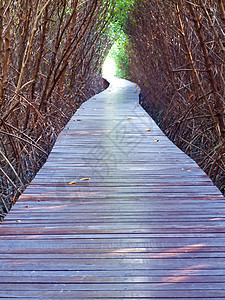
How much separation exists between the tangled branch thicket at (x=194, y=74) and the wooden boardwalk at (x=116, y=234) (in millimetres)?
986

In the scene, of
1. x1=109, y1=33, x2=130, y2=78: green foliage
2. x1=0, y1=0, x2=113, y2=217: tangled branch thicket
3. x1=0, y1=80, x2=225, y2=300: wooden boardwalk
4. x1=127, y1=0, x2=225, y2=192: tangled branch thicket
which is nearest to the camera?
x1=0, y1=80, x2=225, y2=300: wooden boardwalk

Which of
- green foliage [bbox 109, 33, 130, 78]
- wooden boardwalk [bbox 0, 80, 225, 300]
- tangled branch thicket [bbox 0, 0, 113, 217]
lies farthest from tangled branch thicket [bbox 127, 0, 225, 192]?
green foliage [bbox 109, 33, 130, 78]

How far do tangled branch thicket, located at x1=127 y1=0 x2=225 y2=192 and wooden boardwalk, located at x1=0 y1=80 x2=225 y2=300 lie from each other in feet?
3.24

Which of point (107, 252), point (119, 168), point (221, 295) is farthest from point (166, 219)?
point (119, 168)

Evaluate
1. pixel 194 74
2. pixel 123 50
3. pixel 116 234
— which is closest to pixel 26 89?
pixel 194 74

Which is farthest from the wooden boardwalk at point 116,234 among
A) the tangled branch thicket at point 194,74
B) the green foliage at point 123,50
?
the green foliage at point 123,50

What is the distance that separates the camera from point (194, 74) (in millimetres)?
4176

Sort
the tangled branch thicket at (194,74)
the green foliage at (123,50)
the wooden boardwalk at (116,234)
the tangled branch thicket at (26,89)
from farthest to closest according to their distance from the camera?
the green foliage at (123,50) → the tangled branch thicket at (194,74) → the tangled branch thicket at (26,89) → the wooden boardwalk at (116,234)

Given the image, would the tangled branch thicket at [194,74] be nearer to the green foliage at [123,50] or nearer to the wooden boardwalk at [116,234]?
the wooden boardwalk at [116,234]

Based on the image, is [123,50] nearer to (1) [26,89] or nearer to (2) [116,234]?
(1) [26,89]

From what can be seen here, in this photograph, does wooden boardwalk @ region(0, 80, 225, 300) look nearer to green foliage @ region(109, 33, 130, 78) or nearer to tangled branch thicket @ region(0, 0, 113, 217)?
tangled branch thicket @ region(0, 0, 113, 217)

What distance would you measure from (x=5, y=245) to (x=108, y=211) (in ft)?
2.05

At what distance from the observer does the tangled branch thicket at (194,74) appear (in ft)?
12.1

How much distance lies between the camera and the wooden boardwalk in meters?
1.40
